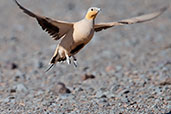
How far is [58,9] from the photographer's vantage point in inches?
607

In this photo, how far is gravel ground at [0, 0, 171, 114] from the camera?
6.86 metres

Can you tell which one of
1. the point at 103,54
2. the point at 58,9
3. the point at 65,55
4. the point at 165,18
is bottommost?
the point at 65,55

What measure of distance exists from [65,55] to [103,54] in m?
4.85

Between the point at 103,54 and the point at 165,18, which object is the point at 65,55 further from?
the point at 165,18

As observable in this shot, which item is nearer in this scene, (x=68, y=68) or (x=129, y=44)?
(x=68, y=68)

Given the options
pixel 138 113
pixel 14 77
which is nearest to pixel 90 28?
pixel 138 113

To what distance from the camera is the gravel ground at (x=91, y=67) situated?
6859mm

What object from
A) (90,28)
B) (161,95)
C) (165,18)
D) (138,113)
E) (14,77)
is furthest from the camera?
(165,18)

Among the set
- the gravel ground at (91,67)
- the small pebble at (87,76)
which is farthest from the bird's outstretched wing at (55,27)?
the small pebble at (87,76)

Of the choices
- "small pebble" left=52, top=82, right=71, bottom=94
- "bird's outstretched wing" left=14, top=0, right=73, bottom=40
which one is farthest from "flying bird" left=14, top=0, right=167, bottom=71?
"small pebble" left=52, top=82, right=71, bottom=94

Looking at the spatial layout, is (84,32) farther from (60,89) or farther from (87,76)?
(87,76)

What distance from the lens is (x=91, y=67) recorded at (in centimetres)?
1004

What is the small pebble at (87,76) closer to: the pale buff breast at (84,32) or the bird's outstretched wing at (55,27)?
the bird's outstretched wing at (55,27)

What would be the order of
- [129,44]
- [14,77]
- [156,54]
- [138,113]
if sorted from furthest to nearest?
1. [129,44]
2. [156,54]
3. [14,77]
4. [138,113]
